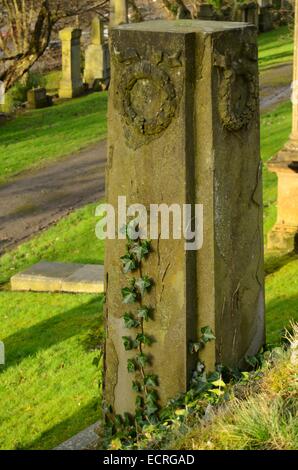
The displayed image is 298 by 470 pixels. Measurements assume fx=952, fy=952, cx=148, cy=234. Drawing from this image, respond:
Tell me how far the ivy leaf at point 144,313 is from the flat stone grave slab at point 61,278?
413cm

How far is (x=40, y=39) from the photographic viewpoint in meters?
23.6

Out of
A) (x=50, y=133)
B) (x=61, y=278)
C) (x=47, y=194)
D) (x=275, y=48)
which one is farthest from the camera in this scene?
(x=275, y=48)

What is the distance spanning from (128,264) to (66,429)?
1761 mm

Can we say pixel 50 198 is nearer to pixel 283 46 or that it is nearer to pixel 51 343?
pixel 51 343

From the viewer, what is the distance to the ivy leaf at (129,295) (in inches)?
227

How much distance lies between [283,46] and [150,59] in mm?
22938

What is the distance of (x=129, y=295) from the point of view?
5.77 metres

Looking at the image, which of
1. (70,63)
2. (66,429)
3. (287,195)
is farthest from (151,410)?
(70,63)

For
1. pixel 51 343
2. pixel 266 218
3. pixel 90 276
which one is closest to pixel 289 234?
pixel 266 218

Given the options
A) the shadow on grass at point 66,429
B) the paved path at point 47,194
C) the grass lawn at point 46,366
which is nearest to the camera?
the shadow on grass at point 66,429

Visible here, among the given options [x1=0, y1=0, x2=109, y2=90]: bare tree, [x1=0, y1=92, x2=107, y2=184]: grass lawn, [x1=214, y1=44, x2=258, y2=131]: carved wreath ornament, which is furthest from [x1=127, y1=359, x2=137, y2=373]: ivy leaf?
[x1=0, y1=0, x2=109, y2=90]: bare tree

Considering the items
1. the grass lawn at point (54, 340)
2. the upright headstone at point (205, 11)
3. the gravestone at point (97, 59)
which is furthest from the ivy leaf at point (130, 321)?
the upright headstone at point (205, 11)

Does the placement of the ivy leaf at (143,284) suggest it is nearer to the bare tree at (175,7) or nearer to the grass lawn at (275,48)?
the grass lawn at (275,48)

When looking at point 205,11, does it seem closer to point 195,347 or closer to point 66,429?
point 66,429
